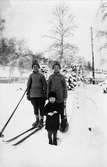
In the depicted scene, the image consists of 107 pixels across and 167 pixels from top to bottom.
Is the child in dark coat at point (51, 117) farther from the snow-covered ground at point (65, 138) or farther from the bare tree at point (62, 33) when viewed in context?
the bare tree at point (62, 33)

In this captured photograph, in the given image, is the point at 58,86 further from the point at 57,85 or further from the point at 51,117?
the point at 51,117

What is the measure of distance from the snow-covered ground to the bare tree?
796 millimetres

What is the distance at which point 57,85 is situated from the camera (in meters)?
3.11

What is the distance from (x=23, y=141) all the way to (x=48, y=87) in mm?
867

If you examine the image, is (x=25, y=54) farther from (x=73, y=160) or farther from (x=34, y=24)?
(x=73, y=160)

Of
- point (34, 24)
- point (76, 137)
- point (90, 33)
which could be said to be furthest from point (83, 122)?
point (34, 24)

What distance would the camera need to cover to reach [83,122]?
3.35m

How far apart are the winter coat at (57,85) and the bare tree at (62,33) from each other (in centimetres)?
33

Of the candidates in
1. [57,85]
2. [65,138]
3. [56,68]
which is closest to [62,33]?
[56,68]

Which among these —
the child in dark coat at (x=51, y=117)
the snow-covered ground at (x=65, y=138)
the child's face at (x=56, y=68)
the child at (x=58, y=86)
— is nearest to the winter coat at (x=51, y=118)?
the child in dark coat at (x=51, y=117)

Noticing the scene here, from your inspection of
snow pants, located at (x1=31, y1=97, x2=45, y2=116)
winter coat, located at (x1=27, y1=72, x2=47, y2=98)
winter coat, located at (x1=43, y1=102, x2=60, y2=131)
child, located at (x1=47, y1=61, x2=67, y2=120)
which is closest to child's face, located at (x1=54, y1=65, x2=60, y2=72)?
child, located at (x1=47, y1=61, x2=67, y2=120)

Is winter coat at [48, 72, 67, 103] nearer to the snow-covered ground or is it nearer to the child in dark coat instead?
the child in dark coat

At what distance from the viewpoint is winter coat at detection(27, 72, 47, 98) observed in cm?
337

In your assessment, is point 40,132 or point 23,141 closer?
point 23,141
